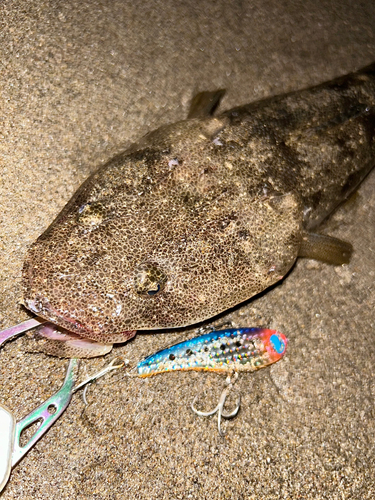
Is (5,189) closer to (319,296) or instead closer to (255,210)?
(255,210)

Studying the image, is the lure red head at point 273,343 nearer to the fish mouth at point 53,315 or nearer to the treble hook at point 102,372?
the treble hook at point 102,372

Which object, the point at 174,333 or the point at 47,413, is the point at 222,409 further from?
the point at 47,413

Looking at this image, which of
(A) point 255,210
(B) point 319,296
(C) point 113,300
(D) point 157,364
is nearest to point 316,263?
→ (B) point 319,296

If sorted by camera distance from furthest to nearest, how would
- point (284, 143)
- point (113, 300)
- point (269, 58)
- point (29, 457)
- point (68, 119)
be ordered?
point (269, 58) → point (68, 119) → point (284, 143) → point (29, 457) → point (113, 300)

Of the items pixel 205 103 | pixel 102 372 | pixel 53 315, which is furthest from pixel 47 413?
pixel 205 103

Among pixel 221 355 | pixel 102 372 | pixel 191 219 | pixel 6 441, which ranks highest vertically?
pixel 191 219

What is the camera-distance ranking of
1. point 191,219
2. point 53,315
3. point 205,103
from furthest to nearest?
point 205,103 → point 191,219 → point 53,315

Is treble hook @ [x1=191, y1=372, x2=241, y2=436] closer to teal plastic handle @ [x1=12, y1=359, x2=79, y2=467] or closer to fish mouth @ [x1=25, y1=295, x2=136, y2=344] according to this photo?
teal plastic handle @ [x1=12, y1=359, x2=79, y2=467]
